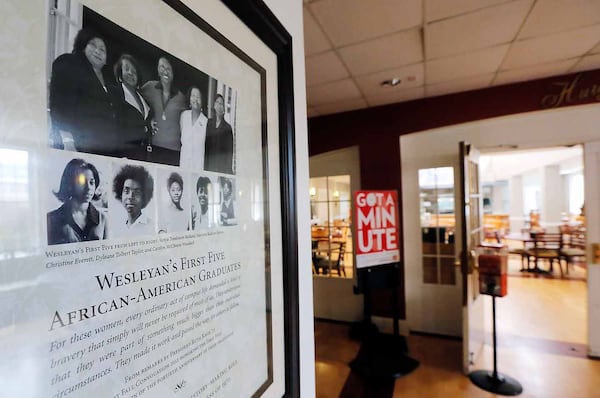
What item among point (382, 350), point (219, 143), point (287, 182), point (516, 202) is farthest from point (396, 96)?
point (516, 202)

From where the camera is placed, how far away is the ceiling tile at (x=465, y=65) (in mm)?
2436

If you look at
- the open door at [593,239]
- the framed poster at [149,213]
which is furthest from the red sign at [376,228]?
the framed poster at [149,213]

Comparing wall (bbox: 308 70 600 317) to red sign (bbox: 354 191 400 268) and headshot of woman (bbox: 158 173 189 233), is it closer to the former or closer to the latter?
red sign (bbox: 354 191 400 268)

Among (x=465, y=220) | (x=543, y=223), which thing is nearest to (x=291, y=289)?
(x=465, y=220)

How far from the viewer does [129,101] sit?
43cm

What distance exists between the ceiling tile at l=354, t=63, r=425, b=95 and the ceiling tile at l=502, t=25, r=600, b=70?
691mm

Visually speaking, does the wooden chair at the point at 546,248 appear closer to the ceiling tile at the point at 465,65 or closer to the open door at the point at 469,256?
the open door at the point at 469,256

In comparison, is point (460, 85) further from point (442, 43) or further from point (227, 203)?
point (227, 203)

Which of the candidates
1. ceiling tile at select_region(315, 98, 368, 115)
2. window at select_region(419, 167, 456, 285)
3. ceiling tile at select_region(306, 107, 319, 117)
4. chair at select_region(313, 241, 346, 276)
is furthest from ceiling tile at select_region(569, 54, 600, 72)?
chair at select_region(313, 241, 346, 276)

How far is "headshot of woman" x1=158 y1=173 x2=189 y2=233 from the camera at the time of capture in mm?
476

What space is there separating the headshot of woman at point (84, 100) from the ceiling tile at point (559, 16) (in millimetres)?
2413

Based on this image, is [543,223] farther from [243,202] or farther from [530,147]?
[243,202]

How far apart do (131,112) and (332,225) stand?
3.83 meters

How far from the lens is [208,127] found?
1.86ft
